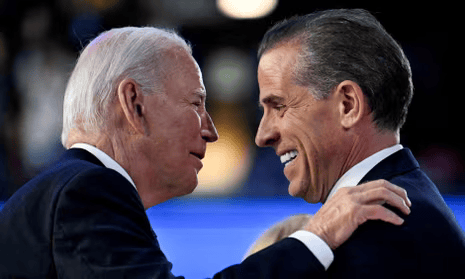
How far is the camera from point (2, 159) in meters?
6.85

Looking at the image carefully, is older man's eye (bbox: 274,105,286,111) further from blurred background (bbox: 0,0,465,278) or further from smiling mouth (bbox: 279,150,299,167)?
blurred background (bbox: 0,0,465,278)

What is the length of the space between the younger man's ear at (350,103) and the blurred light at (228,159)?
5.35 metres

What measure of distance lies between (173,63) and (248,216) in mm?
4430

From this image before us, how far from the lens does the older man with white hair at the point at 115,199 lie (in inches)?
54.1

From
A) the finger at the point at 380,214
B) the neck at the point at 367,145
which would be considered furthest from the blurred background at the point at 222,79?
the finger at the point at 380,214

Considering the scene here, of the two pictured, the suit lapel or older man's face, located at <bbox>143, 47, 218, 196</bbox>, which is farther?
older man's face, located at <bbox>143, 47, 218, 196</bbox>

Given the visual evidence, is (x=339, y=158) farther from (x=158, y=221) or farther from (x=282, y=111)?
(x=158, y=221)

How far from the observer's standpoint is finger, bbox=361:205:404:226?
1343 mm

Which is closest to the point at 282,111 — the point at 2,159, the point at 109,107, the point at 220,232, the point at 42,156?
the point at 109,107

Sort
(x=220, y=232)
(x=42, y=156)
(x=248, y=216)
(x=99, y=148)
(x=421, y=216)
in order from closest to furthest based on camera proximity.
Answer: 1. (x=421, y=216)
2. (x=99, y=148)
3. (x=220, y=232)
4. (x=248, y=216)
5. (x=42, y=156)

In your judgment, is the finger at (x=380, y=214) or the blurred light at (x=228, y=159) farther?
the blurred light at (x=228, y=159)

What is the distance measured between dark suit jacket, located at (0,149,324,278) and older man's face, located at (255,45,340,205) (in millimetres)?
402

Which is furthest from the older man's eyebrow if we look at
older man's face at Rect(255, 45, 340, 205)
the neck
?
the neck

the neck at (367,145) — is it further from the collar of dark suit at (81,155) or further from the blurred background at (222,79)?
the blurred background at (222,79)
